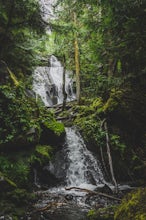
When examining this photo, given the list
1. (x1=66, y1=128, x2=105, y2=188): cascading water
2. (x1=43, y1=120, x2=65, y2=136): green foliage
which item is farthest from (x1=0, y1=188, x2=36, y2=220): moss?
(x1=43, y1=120, x2=65, y2=136): green foliage

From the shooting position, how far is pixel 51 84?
22.4 meters

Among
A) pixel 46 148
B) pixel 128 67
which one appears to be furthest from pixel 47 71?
pixel 46 148

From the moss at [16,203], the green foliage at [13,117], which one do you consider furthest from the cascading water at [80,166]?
the moss at [16,203]

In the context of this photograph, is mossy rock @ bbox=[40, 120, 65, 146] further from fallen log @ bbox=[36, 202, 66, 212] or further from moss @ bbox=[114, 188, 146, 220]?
moss @ bbox=[114, 188, 146, 220]

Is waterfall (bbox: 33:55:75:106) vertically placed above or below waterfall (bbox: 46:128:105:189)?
above

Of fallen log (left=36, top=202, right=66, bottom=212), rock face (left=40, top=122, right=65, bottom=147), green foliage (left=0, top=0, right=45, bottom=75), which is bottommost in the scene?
fallen log (left=36, top=202, right=66, bottom=212)

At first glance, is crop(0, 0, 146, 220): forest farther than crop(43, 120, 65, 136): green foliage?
No

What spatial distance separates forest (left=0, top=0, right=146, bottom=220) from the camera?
22.6ft

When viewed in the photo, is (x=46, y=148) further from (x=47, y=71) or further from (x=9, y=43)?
(x=47, y=71)

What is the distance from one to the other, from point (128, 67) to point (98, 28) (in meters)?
3.86

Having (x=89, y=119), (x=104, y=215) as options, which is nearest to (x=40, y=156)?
(x=89, y=119)

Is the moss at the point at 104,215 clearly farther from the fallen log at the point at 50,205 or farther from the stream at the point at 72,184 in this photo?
the fallen log at the point at 50,205

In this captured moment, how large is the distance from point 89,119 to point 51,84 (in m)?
9.92

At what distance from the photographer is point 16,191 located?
6.94 m
